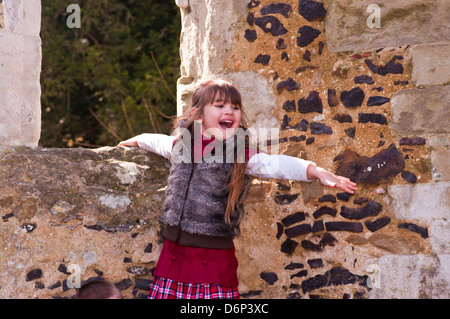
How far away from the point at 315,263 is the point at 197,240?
615 mm

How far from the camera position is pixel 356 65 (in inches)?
106

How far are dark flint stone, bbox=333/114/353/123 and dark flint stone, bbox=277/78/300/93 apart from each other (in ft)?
0.77

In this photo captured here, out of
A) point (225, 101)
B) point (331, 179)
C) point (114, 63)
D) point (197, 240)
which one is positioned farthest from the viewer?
point (114, 63)

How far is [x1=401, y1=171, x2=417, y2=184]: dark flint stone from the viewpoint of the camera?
8.36 feet

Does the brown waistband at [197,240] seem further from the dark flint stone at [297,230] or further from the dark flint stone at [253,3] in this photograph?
the dark flint stone at [253,3]

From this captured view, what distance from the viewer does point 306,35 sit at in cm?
277

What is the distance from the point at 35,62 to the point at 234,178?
112 cm

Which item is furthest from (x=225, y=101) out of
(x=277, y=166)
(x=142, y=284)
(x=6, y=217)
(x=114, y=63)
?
(x=114, y=63)

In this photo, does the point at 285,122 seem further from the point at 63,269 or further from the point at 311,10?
the point at 63,269

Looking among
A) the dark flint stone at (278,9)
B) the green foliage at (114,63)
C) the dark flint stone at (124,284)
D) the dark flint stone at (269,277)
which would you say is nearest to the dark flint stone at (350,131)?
the dark flint stone at (278,9)

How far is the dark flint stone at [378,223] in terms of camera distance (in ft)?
8.44

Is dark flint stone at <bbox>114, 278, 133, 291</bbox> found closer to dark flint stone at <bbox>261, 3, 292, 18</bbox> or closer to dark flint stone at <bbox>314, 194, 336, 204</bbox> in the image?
dark flint stone at <bbox>314, 194, 336, 204</bbox>
